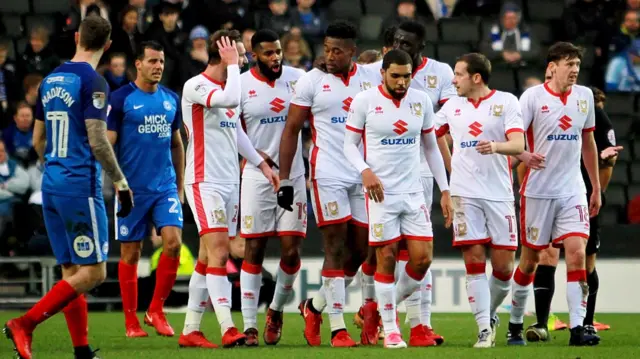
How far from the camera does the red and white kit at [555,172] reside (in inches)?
455

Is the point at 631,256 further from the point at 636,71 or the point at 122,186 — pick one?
the point at 122,186

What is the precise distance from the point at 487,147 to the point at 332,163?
1357 mm

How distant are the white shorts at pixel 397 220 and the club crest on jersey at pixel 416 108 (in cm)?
64

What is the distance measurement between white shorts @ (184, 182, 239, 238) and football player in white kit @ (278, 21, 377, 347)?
508 millimetres

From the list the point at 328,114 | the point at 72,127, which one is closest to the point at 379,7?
the point at 328,114

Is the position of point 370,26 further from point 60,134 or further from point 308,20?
point 60,134

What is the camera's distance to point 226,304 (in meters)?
11.0

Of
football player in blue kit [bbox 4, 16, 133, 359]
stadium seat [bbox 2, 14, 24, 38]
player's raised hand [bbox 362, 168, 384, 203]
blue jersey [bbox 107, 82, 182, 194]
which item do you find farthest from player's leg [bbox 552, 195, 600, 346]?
stadium seat [bbox 2, 14, 24, 38]

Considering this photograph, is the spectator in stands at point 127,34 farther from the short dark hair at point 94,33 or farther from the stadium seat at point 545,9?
the short dark hair at point 94,33

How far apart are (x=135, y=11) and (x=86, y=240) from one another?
33.6ft

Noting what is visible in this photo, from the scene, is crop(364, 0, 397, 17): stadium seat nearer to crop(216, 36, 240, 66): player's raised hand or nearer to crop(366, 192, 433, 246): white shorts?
crop(216, 36, 240, 66): player's raised hand

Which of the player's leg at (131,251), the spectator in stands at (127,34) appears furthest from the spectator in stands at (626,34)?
the player's leg at (131,251)

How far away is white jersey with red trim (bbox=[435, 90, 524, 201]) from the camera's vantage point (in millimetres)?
11156

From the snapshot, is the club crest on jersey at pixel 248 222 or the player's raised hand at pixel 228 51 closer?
the player's raised hand at pixel 228 51
